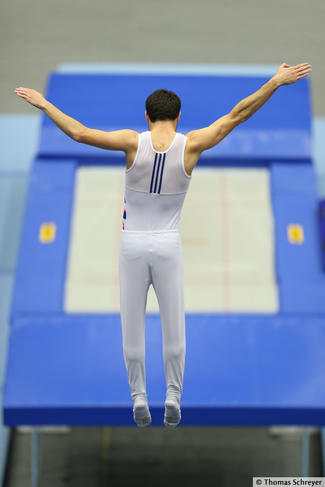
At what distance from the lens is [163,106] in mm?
3801

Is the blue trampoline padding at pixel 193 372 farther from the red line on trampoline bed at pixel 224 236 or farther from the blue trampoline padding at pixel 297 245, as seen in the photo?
the red line on trampoline bed at pixel 224 236

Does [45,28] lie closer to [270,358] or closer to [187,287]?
[187,287]

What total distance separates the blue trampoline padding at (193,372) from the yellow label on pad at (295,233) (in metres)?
1.16

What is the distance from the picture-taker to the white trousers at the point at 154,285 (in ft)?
12.7

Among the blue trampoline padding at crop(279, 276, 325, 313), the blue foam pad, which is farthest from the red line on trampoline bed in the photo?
the blue foam pad

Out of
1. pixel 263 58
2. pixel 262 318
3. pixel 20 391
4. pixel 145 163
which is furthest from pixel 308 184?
pixel 263 58

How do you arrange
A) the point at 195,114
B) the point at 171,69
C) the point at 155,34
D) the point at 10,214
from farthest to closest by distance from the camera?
1. the point at 155,34
2. the point at 171,69
3. the point at 10,214
4. the point at 195,114

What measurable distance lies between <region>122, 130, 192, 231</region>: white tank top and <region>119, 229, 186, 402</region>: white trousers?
79 mm

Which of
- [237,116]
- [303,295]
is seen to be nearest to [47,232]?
[303,295]

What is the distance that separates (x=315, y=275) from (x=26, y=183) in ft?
18.0

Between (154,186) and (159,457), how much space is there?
8.05 m

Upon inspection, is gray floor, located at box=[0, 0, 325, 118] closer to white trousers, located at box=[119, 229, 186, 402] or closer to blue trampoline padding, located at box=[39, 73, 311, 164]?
blue trampoline padding, located at box=[39, 73, 311, 164]

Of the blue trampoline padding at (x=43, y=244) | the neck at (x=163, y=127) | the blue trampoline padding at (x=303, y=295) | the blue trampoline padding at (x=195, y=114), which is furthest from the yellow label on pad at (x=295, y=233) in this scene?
the neck at (x=163, y=127)

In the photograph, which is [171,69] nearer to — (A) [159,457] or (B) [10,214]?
(B) [10,214]
